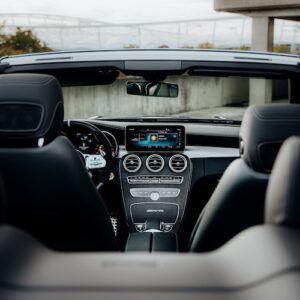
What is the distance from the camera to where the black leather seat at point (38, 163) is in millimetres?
2732

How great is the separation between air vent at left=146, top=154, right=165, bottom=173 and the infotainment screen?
0.09 m

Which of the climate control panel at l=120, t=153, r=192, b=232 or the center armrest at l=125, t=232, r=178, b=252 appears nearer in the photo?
the center armrest at l=125, t=232, r=178, b=252

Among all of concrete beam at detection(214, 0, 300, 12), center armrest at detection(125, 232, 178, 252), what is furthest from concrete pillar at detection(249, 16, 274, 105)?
center armrest at detection(125, 232, 178, 252)

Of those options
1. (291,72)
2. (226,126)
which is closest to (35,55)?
(291,72)

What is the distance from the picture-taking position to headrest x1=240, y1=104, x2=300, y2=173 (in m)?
2.61

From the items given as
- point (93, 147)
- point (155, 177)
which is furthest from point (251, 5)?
point (93, 147)

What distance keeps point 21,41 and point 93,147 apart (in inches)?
1221

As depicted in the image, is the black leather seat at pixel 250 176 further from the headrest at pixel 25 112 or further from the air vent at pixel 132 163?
the air vent at pixel 132 163

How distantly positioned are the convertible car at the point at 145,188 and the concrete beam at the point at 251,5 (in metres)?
28.6

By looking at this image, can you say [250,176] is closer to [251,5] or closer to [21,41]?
[251,5]

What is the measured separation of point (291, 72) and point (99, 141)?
182cm

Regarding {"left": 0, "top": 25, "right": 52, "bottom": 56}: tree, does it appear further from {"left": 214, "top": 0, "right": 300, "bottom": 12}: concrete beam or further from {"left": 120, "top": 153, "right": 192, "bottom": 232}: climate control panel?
{"left": 120, "top": 153, "right": 192, "bottom": 232}: climate control panel

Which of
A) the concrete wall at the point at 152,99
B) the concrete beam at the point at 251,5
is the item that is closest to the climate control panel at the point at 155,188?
the concrete wall at the point at 152,99

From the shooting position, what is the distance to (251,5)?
34094 millimetres
